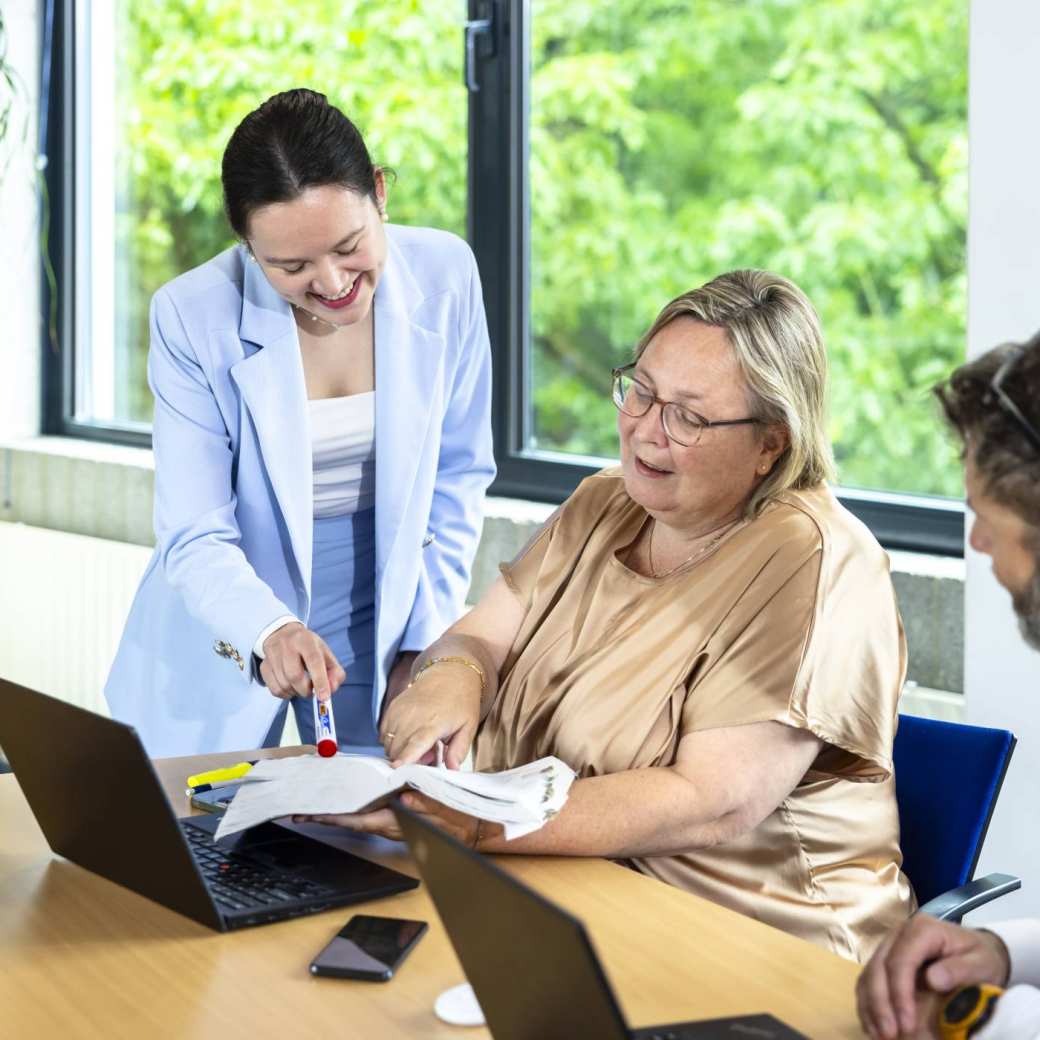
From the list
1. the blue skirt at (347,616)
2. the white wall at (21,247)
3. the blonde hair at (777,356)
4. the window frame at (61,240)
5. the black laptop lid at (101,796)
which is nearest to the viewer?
the black laptop lid at (101,796)

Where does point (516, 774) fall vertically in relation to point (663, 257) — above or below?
below

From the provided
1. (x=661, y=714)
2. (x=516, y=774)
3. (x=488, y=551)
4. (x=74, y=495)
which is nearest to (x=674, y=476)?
(x=661, y=714)

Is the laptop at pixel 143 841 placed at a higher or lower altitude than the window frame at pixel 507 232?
lower

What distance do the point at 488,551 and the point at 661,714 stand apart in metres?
1.64

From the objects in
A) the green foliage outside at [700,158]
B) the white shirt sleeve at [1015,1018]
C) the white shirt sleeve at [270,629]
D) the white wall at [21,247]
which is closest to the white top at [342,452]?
the white shirt sleeve at [270,629]

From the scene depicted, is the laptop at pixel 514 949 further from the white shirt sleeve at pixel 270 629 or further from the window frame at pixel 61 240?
the window frame at pixel 61 240

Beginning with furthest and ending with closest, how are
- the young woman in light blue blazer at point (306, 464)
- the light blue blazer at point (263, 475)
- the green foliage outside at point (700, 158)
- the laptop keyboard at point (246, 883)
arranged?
the green foliage outside at point (700, 158)
the light blue blazer at point (263, 475)
the young woman in light blue blazer at point (306, 464)
the laptop keyboard at point (246, 883)

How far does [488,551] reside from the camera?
135 inches

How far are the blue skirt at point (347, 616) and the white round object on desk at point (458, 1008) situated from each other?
112cm

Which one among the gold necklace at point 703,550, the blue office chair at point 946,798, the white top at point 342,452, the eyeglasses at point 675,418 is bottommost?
the blue office chair at point 946,798

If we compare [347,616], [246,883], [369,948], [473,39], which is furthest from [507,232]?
[369,948]

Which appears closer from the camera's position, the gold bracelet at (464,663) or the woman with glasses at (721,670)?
the woman with glasses at (721,670)

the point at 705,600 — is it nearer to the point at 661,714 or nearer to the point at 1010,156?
the point at 661,714

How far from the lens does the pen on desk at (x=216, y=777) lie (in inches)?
74.3
